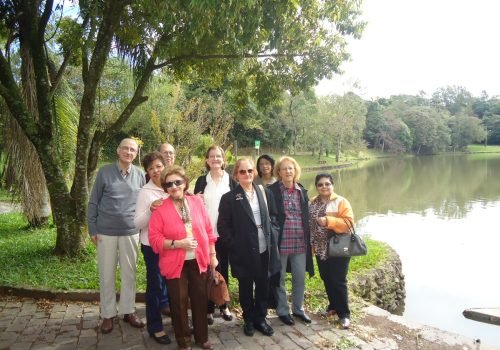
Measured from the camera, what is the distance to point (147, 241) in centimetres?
346

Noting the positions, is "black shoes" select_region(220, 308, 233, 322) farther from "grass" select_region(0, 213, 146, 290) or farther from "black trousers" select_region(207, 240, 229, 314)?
"grass" select_region(0, 213, 146, 290)

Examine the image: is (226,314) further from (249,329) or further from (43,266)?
(43,266)

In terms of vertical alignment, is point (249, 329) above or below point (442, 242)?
above

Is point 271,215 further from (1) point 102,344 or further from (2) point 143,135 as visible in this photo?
(2) point 143,135

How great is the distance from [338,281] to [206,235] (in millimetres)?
1511

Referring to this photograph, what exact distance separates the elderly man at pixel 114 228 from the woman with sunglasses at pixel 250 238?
883 millimetres

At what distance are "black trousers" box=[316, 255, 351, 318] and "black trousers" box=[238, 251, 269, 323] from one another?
68 cm

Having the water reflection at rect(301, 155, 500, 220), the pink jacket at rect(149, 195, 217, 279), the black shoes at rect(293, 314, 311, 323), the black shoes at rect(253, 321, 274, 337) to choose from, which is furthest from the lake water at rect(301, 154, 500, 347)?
the pink jacket at rect(149, 195, 217, 279)

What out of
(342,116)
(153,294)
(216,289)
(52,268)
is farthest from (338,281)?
(342,116)

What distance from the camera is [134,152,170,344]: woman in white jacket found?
11.1 ft

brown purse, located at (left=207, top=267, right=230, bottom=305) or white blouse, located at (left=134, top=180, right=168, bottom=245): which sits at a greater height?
white blouse, located at (left=134, top=180, right=168, bottom=245)

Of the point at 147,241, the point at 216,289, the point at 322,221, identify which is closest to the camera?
the point at 216,289

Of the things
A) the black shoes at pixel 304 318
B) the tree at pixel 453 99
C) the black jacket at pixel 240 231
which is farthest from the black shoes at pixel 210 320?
the tree at pixel 453 99

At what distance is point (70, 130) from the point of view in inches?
283
